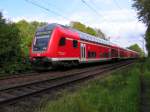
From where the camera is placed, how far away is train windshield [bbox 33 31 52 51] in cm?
2006

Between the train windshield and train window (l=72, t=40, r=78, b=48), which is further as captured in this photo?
train window (l=72, t=40, r=78, b=48)

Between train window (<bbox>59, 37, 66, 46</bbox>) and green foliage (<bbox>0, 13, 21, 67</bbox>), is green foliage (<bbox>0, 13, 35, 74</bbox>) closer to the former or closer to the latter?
green foliage (<bbox>0, 13, 21, 67</bbox>)

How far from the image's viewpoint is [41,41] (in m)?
20.5

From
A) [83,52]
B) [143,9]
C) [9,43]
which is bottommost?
[83,52]

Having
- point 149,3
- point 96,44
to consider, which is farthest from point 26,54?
Result: point 149,3

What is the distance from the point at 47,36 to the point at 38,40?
33.1 inches

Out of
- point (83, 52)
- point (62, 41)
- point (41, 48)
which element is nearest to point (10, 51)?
point (41, 48)

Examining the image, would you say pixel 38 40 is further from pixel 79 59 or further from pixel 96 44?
pixel 96 44

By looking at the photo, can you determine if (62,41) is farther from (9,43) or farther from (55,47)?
(9,43)

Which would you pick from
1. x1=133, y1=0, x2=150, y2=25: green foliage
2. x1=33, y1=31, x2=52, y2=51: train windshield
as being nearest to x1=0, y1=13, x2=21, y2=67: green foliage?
x1=33, y1=31, x2=52, y2=51: train windshield

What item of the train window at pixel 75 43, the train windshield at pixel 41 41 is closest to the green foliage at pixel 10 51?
the train windshield at pixel 41 41

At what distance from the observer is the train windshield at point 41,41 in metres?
20.1

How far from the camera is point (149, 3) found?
27.5 metres

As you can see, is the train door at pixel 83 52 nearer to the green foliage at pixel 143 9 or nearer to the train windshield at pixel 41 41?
the train windshield at pixel 41 41
